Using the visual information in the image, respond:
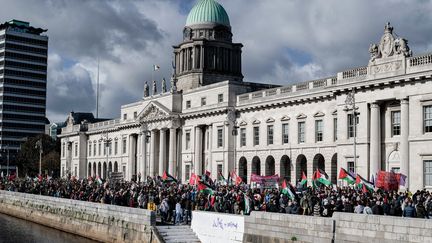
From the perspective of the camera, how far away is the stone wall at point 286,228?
26.7m

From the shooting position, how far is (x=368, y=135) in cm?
5334

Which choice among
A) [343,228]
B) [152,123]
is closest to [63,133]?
[152,123]

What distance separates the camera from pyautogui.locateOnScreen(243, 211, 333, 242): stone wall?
87.7 feet

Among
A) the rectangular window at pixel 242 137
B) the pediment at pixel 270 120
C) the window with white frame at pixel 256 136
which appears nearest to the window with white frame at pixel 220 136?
the rectangular window at pixel 242 137

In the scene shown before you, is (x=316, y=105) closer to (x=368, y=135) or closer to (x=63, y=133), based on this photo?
(x=368, y=135)

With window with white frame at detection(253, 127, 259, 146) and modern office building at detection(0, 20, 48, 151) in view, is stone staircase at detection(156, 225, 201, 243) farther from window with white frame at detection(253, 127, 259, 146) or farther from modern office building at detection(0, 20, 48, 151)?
modern office building at detection(0, 20, 48, 151)

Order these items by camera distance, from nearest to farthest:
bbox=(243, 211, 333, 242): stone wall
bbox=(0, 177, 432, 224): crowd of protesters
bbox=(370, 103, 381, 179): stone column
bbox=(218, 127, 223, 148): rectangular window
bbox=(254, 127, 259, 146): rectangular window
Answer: bbox=(243, 211, 333, 242): stone wall < bbox=(0, 177, 432, 224): crowd of protesters < bbox=(370, 103, 381, 179): stone column < bbox=(254, 127, 259, 146): rectangular window < bbox=(218, 127, 223, 148): rectangular window

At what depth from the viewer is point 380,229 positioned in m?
24.1

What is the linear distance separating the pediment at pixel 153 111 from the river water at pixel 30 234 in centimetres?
3113

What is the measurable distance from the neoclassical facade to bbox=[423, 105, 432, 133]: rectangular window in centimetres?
7

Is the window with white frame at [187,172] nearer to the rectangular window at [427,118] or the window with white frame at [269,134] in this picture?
the window with white frame at [269,134]

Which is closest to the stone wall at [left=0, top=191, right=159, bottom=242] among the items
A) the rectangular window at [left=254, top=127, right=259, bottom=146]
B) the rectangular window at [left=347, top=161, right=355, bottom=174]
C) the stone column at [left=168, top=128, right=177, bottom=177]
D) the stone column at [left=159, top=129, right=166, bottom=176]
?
the rectangular window at [left=347, top=161, right=355, bottom=174]

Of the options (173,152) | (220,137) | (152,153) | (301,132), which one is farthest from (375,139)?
(152,153)

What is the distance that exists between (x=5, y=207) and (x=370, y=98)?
39.4m
